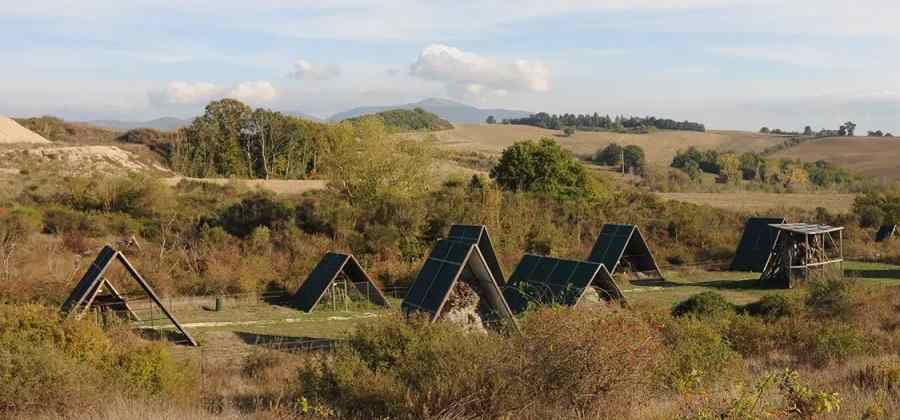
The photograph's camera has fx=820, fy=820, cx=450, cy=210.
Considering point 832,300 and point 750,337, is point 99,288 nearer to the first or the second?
point 750,337

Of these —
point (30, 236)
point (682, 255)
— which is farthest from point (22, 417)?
point (682, 255)

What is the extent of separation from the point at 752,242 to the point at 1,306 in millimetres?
24815

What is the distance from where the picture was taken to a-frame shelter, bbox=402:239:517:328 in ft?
53.4

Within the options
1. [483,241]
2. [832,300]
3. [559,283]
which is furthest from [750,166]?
[559,283]

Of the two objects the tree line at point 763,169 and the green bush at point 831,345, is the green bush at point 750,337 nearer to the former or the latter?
the green bush at point 831,345

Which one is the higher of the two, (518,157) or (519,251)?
(518,157)

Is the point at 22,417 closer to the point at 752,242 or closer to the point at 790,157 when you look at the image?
the point at 752,242

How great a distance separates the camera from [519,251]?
33219 mm

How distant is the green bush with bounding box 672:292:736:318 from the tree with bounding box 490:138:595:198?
23.0m

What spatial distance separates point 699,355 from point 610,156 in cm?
8399

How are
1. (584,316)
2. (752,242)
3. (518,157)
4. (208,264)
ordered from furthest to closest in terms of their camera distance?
(518,157)
(752,242)
(208,264)
(584,316)

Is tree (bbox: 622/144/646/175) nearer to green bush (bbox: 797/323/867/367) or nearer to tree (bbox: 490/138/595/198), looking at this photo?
tree (bbox: 490/138/595/198)

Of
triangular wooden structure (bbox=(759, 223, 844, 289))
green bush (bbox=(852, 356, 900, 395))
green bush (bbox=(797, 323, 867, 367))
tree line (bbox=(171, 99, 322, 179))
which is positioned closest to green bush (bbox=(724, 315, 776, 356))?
green bush (bbox=(797, 323, 867, 367))

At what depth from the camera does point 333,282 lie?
2259 centimetres
